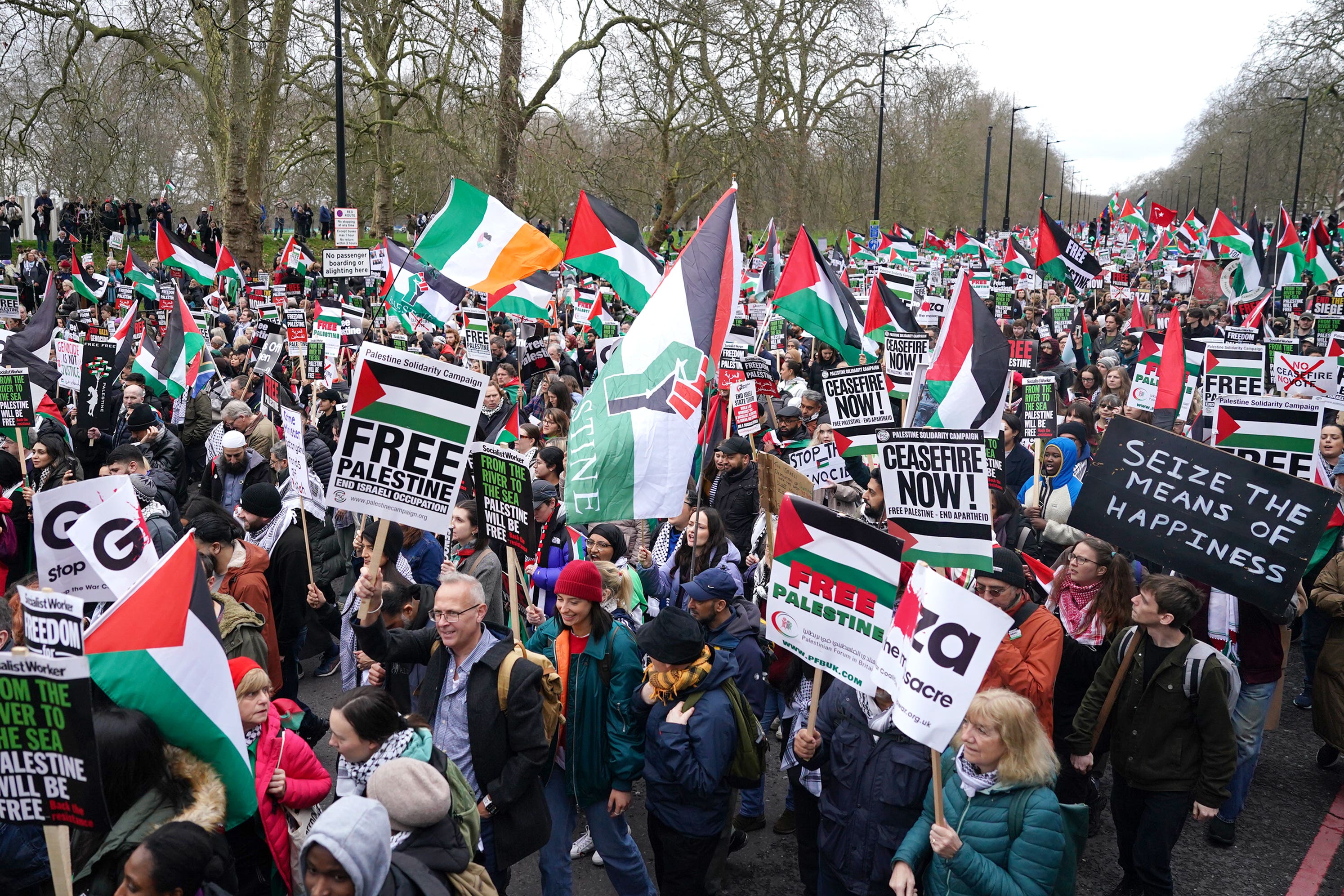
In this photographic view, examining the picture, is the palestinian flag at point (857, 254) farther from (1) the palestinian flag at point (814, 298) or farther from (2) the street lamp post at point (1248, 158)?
(2) the street lamp post at point (1248, 158)

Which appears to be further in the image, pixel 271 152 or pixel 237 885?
pixel 271 152

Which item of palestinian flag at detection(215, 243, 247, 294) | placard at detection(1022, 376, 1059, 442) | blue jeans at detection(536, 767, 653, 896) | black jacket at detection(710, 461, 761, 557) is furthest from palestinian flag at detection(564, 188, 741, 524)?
palestinian flag at detection(215, 243, 247, 294)

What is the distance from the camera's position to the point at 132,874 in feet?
8.97

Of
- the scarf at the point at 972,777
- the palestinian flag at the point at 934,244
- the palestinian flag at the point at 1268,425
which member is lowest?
the scarf at the point at 972,777

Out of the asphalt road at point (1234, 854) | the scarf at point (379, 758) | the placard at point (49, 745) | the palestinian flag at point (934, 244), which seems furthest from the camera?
the palestinian flag at point (934, 244)

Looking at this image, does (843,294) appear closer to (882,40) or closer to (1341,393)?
(1341,393)

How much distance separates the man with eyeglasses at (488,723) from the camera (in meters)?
3.95

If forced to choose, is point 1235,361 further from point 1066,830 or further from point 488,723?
point 488,723

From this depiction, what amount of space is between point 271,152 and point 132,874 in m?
28.8

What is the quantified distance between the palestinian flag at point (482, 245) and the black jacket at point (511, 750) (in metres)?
5.15

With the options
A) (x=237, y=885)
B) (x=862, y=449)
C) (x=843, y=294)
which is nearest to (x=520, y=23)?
(x=843, y=294)

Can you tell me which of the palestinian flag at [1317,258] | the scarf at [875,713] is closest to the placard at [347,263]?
the scarf at [875,713]

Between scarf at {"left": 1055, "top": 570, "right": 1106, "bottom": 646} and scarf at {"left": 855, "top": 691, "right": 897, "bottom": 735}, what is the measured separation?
1.51 meters

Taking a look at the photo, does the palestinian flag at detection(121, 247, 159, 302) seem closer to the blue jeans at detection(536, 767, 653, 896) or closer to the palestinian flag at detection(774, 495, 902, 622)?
the blue jeans at detection(536, 767, 653, 896)
